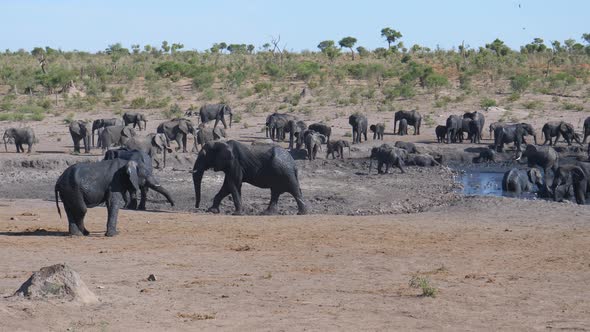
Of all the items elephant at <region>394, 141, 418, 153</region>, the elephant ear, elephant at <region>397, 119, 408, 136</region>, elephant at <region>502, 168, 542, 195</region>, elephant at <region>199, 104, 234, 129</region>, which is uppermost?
the elephant ear

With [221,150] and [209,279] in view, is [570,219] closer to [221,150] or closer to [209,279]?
[221,150]

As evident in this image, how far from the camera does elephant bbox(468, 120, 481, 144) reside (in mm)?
37062

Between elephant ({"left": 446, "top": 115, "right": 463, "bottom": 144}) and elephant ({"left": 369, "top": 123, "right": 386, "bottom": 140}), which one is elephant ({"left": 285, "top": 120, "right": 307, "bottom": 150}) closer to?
elephant ({"left": 369, "top": 123, "right": 386, "bottom": 140})

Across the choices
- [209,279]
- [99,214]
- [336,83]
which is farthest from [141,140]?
[336,83]

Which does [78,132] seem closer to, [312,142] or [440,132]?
[312,142]

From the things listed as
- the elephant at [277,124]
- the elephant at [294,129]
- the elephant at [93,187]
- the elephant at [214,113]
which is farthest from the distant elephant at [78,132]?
the elephant at [93,187]

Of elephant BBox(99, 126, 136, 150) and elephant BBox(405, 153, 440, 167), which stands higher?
elephant BBox(99, 126, 136, 150)

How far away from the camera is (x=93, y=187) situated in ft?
54.3

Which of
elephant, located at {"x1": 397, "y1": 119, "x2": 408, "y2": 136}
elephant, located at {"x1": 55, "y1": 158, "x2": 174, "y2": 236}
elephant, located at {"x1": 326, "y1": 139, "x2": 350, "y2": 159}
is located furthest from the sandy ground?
elephant, located at {"x1": 397, "y1": 119, "x2": 408, "y2": 136}

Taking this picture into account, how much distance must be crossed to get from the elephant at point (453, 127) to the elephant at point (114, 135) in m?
11.5

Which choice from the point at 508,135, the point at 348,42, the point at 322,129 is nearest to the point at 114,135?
the point at 322,129

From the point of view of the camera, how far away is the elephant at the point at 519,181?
1061 inches

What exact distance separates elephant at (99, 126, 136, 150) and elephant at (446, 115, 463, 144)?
37.7ft

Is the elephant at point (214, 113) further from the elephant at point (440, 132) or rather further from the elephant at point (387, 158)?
the elephant at point (387, 158)
